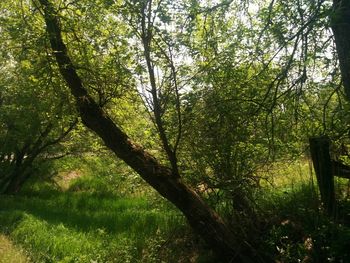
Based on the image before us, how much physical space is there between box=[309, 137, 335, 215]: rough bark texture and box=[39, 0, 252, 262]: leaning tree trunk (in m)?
1.28

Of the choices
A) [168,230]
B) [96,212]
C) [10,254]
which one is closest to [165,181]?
[168,230]

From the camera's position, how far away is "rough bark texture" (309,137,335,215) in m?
5.73

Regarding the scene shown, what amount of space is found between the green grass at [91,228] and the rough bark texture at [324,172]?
284 cm

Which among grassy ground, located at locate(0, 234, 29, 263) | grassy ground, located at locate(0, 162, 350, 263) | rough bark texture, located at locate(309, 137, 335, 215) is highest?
rough bark texture, located at locate(309, 137, 335, 215)

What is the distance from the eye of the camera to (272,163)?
685 centimetres

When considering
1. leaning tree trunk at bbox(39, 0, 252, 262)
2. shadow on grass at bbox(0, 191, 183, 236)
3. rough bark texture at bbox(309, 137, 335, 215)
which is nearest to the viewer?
rough bark texture at bbox(309, 137, 335, 215)

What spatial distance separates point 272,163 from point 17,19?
16.9ft

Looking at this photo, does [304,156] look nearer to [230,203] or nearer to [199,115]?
[230,203]

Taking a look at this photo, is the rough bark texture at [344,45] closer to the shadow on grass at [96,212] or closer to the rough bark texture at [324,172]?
the rough bark texture at [324,172]

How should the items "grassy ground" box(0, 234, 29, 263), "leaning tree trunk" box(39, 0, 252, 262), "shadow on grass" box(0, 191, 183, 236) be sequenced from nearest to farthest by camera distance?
"leaning tree trunk" box(39, 0, 252, 262) < "grassy ground" box(0, 234, 29, 263) < "shadow on grass" box(0, 191, 183, 236)

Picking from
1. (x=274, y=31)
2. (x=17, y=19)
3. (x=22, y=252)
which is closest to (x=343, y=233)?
(x=274, y=31)

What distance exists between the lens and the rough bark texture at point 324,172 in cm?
573

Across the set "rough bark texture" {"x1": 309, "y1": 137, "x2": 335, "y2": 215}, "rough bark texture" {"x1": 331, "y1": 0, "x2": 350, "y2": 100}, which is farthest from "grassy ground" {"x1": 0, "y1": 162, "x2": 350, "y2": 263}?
"rough bark texture" {"x1": 331, "y1": 0, "x2": 350, "y2": 100}

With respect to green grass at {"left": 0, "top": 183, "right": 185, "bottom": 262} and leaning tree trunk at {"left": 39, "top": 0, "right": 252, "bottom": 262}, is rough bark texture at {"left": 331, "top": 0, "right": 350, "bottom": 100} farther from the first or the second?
green grass at {"left": 0, "top": 183, "right": 185, "bottom": 262}
